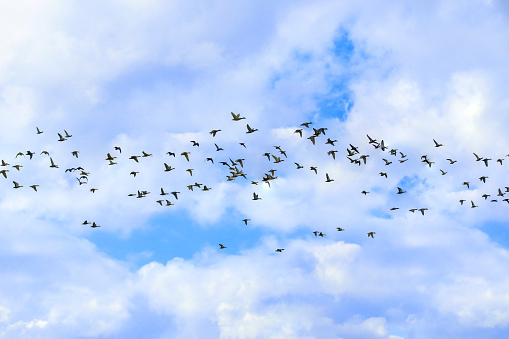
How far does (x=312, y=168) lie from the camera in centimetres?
12181

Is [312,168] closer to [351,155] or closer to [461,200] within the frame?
[351,155]

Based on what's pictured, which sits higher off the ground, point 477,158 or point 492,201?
point 477,158

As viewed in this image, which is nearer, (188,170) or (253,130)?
(253,130)

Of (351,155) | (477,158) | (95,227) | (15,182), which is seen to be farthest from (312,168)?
(15,182)

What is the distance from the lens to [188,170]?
121750mm

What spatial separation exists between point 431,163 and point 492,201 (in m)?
14.8

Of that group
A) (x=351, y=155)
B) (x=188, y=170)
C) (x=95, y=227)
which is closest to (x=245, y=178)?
(x=188, y=170)

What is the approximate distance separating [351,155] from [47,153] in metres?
63.0

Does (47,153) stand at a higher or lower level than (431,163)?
higher

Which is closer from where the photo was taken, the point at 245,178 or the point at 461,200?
the point at 245,178

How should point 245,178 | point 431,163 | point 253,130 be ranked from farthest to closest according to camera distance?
point 431,163 → point 245,178 → point 253,130

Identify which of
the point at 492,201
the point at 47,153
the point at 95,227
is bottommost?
the point at 492,201

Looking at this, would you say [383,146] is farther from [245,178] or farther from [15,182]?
[15,182]

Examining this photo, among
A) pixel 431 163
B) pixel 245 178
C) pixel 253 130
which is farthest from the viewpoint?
pixel 431 163
